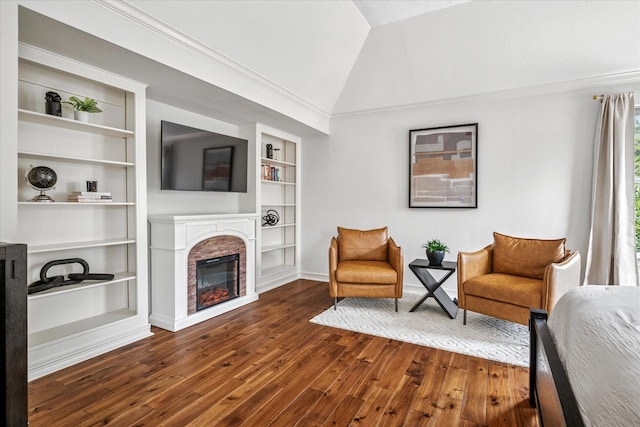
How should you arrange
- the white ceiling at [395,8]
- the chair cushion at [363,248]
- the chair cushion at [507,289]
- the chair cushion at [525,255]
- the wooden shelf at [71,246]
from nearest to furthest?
1. the wooden shelf at [71,246]
2. the chair cushion at [507,289]
3. the chair cushion at [525,255]
4. the white ceiling at [395,8]
5. the chair cushion at [363,248]

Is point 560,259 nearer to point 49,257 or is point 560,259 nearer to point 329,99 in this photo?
point 329,99

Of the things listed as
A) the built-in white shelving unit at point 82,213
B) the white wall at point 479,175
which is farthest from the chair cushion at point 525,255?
the built-in white shelving unit at point 82,213

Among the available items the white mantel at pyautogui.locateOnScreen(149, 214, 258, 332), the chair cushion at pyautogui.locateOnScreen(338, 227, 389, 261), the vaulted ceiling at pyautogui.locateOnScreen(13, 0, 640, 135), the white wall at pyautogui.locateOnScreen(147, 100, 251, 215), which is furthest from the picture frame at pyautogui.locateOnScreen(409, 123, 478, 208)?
the white mantel at pyautogui.locateOnScreen(149, 214, 258, 332)

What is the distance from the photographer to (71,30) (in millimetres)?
2064

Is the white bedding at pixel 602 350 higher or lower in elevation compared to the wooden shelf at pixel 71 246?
lower

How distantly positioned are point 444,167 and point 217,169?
2.74 m

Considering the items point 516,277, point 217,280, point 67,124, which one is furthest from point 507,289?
point 67,124

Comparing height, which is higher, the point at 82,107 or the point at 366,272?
the point at 82,107

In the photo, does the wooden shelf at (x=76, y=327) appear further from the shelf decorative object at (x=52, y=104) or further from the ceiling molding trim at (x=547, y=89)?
the ceiling molding trim at (x=547, y=89)

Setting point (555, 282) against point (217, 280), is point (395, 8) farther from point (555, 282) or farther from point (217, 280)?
point (217, 280)

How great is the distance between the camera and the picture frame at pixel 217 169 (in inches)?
141

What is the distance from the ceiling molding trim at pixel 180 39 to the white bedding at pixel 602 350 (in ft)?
9.84

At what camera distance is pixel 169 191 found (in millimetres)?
3650

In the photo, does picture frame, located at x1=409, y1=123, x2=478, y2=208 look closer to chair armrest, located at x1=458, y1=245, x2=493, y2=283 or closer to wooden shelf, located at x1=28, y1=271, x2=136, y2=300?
chair armrest, located at x1=458, y1=245, x2=493, y2=283
